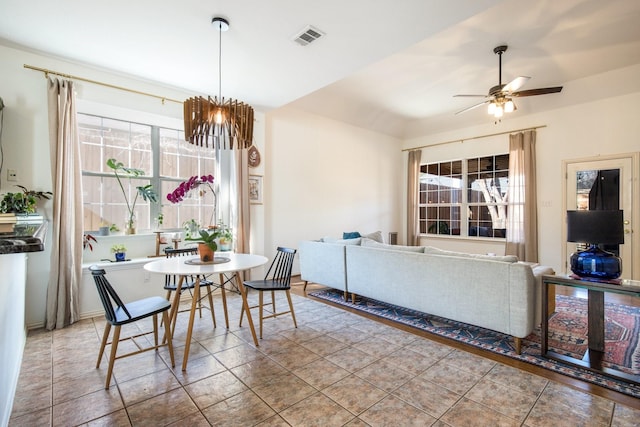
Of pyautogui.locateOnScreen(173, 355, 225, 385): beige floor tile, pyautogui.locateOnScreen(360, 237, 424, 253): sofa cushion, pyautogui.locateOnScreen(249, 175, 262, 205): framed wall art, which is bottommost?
pyautogui.locateOnScreen(173, 355, 225, 385): beige floor tile

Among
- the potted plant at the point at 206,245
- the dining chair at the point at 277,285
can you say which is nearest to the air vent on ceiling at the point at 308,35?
the potted plant at the point at 206,245

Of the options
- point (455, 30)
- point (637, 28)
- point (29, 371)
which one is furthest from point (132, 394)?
point (637, 28)

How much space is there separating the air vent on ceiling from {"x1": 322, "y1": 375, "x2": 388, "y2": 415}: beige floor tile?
2.91m

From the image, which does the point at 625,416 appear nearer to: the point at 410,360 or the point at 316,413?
the point at 410,360

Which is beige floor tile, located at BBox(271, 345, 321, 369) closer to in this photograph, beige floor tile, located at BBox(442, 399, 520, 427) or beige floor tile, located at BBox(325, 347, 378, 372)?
beige floor tile, located at BBox(325, 347, 378, 372)

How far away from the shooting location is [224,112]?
2.56m

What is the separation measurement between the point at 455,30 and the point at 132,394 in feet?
14.5

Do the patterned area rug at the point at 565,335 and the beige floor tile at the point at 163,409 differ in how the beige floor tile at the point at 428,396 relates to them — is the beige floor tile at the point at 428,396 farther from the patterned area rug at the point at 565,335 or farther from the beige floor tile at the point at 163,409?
the beige floor tile at the point at 163,409

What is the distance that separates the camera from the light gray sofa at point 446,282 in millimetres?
2541

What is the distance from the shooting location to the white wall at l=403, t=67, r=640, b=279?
15.4 ft

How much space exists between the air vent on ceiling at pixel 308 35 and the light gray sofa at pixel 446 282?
7.55ft

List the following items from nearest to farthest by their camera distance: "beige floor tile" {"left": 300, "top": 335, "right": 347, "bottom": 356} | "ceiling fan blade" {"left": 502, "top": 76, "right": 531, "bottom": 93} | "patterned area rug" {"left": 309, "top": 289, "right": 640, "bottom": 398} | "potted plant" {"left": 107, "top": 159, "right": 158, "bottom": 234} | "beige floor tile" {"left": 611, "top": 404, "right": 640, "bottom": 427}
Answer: "beige floor tile" {"left": 611, "top": 404, "right": 640, "bottom": 427} → "patterned area rug" {"left": 309, "top": 289, "right": 640, "bottom": 398} → "beige floor tile" {"left": 300, "top": 335, "right": 347, "bottom": 356} → "ceiling fan blade" {"left": 502, "top": 76, "right": 531, "bottom": 93} → "potted plant" {"left": 107, "top": 159, "right": 158, "bottom": 234}

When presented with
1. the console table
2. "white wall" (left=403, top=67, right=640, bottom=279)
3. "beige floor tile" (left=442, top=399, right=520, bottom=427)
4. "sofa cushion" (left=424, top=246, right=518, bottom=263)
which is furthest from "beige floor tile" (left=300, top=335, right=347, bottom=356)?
"white wall" (left=403, top=67, right=640, bottom=279)

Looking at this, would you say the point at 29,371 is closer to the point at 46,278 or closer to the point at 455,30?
the point at 46,278
